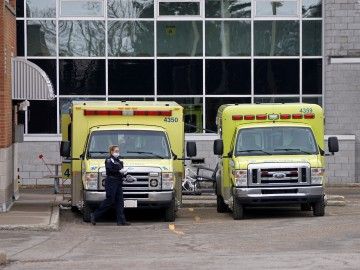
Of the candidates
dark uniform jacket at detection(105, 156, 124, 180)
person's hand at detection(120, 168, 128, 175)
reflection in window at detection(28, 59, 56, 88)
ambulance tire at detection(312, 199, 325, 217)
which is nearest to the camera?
dark uniform jacket at detection(105, 156, 124, 180)

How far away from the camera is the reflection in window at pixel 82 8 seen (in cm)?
3788

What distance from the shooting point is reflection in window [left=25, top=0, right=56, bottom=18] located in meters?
Result: 37.6

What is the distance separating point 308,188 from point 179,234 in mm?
4118

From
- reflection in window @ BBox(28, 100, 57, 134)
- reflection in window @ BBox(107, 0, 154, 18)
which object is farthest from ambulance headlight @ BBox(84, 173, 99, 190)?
reflection in window @ BBox(107, 0, 154, 18)

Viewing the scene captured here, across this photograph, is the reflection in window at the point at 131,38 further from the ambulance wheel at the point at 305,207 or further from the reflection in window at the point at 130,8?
the ambulance wheel at the point at 305,207

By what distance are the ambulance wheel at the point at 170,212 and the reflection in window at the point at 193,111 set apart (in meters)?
12.9

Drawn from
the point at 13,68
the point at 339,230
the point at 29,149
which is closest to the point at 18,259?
the point at 339,230

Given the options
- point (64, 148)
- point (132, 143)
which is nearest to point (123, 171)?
point (132, 143)

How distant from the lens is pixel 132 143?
2566cm

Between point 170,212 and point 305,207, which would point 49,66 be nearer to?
point 305,207

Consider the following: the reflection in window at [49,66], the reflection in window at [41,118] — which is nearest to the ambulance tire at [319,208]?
the reflection in window at [41,118]

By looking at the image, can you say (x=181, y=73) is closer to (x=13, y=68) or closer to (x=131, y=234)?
(x=13, y=68)

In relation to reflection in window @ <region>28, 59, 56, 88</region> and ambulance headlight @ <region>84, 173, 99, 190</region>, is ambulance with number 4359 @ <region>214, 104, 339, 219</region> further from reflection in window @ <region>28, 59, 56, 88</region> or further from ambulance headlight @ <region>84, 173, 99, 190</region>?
reflection in window @ <region>28, 59, 56, 88</region>

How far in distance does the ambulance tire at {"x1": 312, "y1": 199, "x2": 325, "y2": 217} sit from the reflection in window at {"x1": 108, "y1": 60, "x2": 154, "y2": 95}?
43.5 ft
